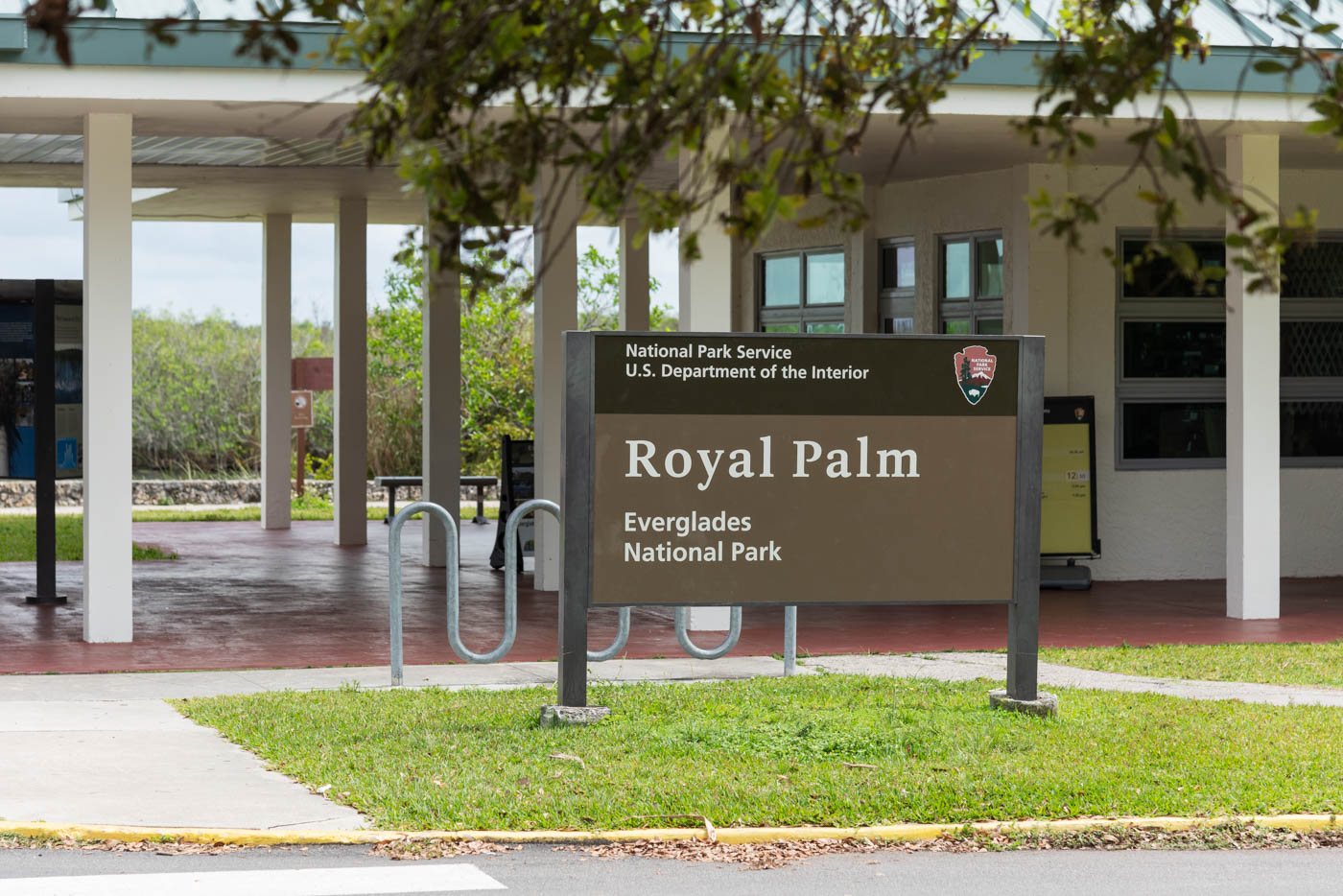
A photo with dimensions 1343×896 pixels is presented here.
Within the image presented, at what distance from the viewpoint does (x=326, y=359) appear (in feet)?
96.6

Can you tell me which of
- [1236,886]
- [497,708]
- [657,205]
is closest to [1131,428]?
[497,708]

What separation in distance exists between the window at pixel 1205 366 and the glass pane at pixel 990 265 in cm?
113

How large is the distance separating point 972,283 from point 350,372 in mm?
8948

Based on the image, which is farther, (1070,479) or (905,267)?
(905,267)

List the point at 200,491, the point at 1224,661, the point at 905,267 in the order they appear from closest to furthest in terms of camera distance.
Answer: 1. the point at 1224,661
2. the point at 905,267
3. the point at 200,491

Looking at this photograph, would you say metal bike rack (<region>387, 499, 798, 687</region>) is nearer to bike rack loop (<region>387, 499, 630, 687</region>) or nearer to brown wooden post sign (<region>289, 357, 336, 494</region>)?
bike rack loop (<region>387, 499, 630, 687</region>)

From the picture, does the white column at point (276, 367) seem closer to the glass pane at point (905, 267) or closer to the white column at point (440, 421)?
the white column at point (440, 421)

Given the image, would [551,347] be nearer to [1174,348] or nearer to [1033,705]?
[1174,348]

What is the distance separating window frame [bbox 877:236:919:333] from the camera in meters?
18.4

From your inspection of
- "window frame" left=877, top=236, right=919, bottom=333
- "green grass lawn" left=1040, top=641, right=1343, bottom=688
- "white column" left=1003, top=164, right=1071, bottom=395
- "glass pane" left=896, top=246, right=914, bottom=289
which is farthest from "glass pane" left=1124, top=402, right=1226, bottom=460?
"green grass lawn" left=1040, top=641, right=1343, bottom=688

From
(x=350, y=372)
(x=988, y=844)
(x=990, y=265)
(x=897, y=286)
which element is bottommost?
(x=988, y=844)

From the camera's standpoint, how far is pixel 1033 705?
943 cm

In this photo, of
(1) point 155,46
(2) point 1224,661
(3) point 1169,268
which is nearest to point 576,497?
(1) point 155,46

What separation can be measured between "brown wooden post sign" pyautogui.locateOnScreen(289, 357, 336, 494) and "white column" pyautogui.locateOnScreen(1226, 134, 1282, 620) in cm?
1743
